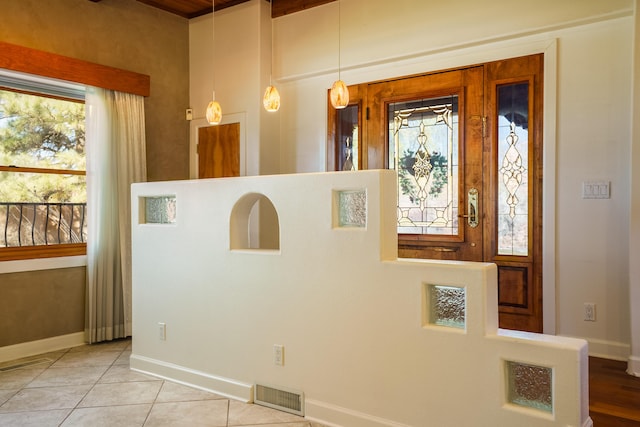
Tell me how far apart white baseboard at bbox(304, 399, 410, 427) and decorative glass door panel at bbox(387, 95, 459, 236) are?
2.03 metres

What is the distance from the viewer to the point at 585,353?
7.08 ft

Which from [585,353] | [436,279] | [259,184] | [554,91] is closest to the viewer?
[585,353]

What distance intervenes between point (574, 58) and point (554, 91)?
10.7 inches

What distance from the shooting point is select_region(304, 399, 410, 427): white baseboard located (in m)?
2.64

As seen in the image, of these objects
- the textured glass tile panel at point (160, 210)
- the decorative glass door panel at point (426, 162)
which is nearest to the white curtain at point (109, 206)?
the textured glass tile panel at point (160, 210)

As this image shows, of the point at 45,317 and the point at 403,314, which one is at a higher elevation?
the point at 403,314

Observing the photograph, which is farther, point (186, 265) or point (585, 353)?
point (186, 265)

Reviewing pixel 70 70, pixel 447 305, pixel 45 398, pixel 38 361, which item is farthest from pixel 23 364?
pixel 447 305

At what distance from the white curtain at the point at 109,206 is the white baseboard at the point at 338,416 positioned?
2.54 m

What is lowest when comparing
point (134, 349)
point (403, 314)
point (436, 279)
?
point (134, 349)

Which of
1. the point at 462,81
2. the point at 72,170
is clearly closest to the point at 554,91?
the point at 462,81

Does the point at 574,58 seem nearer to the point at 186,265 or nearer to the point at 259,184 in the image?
the point at 259,184

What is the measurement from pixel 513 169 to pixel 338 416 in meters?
2.41

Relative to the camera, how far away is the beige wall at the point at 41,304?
161 inches
